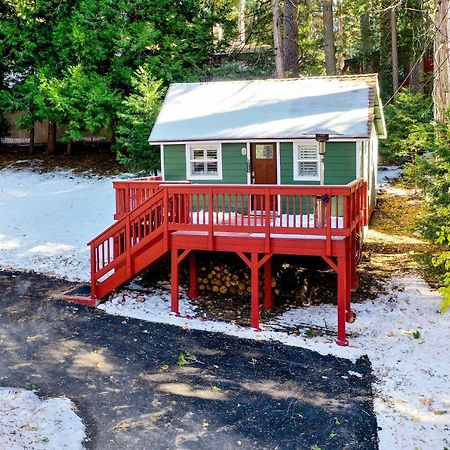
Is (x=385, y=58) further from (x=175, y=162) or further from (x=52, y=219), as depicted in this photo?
(x=52, y=219)

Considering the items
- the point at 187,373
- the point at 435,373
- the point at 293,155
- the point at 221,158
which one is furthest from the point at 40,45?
the point at 435,373

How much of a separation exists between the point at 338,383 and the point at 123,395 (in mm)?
3259

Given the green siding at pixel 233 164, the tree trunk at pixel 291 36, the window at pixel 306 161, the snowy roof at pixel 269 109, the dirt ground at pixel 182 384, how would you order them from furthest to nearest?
the tree trunk at pixel 291 36 → the green siding at pixel 233 164 → the window at pixel 306 161 → the snowy roof at pixel 269 109 → the dirt ground at pixel 182 384

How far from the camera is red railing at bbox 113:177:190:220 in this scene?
12.1 metres

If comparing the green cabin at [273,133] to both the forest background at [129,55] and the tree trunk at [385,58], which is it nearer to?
the forest background at [129,55]

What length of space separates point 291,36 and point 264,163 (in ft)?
35.6

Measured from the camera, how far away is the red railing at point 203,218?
9703 mm

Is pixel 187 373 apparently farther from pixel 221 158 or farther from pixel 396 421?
pixel 221 158

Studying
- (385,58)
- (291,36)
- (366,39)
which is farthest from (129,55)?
(385,58)

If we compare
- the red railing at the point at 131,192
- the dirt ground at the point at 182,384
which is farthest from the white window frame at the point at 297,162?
the dirt ground at the point at 182,384

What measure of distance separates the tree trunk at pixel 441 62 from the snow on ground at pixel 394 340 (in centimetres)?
410

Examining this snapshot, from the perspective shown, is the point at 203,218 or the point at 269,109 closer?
the point at 203,218

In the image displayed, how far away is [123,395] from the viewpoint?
7.74m

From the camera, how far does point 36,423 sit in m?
6.84
